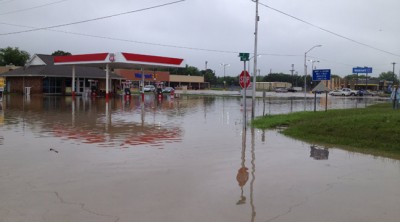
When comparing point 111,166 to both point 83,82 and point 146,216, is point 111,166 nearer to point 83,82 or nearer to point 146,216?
point 146,216

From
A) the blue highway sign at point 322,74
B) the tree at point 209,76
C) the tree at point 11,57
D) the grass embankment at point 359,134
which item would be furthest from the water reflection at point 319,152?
the tree at point 209,76

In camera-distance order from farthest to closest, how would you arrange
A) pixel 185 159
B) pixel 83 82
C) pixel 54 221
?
pixel 83 82
pixel 185 159
pixel 54 221

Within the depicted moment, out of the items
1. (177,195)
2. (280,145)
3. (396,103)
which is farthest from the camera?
(396,103)

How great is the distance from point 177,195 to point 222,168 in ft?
8.49

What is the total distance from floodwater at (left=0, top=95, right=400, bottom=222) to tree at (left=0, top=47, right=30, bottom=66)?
96578 millimetres

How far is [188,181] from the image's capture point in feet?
27.6

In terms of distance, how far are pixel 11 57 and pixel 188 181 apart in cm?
10521

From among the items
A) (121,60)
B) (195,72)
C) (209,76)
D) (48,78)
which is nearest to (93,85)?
(48,78)

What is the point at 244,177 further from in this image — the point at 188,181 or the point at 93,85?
the point at 93,85

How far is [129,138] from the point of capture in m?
14.6

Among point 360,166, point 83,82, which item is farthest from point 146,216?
point 83,82

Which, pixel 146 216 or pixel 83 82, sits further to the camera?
pixel 83 82

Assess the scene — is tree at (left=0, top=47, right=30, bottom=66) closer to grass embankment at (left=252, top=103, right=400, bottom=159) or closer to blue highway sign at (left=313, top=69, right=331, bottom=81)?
blue highway sign at (left=313, top=69, right=331, bottom=81)

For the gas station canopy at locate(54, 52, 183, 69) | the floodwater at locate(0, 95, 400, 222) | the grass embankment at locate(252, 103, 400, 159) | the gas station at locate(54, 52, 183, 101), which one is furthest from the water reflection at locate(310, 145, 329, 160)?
the gas station canopy at locate(54, 52, 183, 69)
